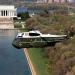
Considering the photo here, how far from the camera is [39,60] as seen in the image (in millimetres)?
21312

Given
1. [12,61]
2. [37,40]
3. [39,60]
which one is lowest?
[12,61]

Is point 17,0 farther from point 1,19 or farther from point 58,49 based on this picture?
point 58,49

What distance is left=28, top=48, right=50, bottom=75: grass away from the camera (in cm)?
1876

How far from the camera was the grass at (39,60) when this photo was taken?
18.8m

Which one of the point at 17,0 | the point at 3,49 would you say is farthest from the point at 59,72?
the point at 17,0

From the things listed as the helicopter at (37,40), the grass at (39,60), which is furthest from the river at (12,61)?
the helicopter at (37,40)

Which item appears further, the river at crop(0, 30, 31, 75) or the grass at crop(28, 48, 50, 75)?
the river at crop(0, 30, 31, 75)

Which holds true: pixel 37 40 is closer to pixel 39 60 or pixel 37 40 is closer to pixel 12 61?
pixel 39 60

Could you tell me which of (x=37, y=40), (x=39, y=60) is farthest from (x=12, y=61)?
(x=37, y=40)

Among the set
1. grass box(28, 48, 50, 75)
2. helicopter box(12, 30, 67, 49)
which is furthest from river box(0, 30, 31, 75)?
helicopter box(12, 30, 67, 49)

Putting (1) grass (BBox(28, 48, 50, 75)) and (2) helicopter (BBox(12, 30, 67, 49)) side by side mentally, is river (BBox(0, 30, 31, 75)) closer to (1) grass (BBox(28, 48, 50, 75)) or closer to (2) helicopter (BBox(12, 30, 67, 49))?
(1) grass (BBox(28, 48, 50, 75))

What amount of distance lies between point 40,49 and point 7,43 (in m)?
4.50

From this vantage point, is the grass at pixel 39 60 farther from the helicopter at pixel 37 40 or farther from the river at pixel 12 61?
the helicopter at pixel 37 40

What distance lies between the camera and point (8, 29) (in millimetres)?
41281
